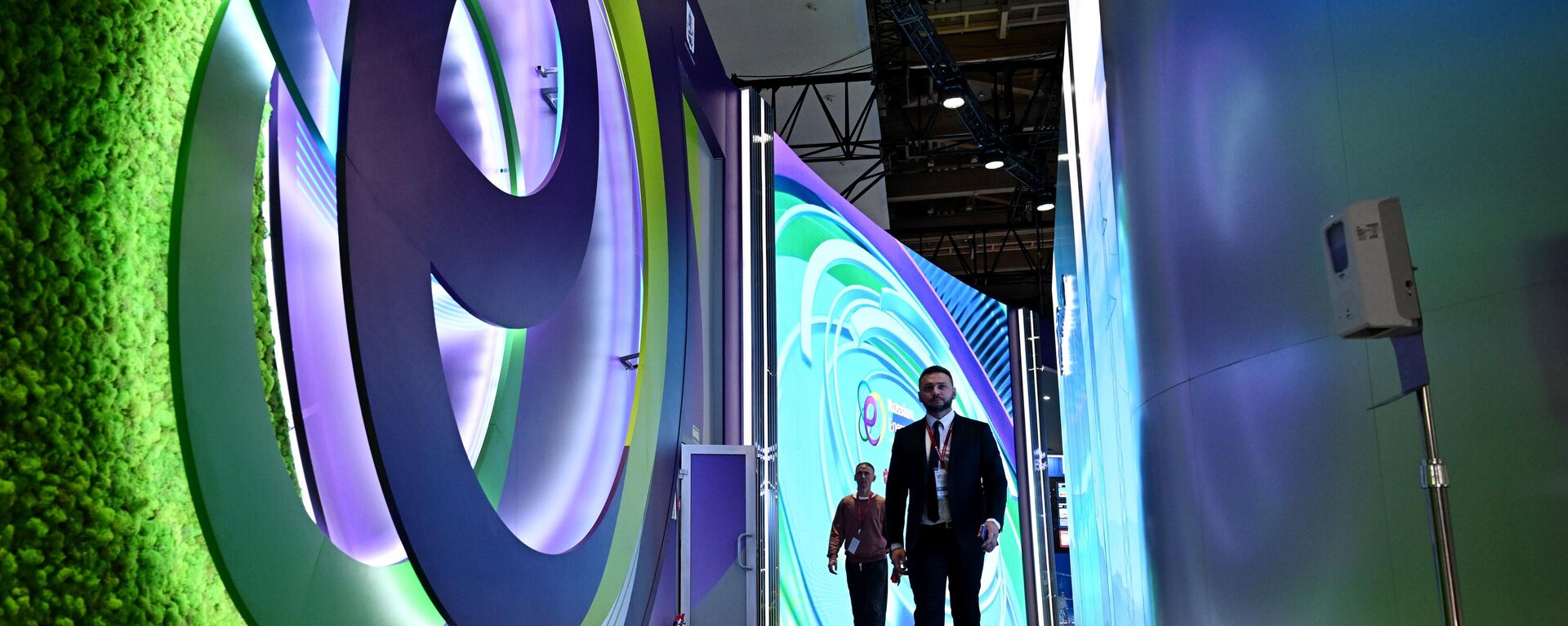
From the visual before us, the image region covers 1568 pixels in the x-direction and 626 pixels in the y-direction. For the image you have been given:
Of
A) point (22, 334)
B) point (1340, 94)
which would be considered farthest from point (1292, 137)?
point (22, 334)

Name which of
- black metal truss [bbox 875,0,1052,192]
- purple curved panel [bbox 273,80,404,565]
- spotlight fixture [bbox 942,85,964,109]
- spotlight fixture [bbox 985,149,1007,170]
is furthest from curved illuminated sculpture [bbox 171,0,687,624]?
spotlight fixture [bbox 985,149,1007,170]

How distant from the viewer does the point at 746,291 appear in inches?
241

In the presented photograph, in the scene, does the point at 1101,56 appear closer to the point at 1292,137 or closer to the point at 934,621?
the point at 1292,137

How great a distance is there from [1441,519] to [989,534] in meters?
3.23

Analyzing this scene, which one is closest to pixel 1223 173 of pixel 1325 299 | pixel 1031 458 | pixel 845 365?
pixel 1325 299

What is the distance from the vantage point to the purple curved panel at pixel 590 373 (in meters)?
3.49

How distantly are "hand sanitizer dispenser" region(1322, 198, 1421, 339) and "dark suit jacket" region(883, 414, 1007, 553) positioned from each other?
3.27 m

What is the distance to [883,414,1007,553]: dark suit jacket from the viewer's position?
5.17 meters

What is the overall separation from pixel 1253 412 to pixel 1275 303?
11.5 inches

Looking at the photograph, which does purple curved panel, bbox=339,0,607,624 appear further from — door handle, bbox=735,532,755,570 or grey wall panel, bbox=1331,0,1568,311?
door handle, bbox=735,532,755,570

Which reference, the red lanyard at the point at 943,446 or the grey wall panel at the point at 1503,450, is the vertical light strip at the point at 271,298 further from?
the red lanyard at the point at 943,446

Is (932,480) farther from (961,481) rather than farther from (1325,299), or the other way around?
(1325,299)

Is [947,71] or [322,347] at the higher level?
[947,71]

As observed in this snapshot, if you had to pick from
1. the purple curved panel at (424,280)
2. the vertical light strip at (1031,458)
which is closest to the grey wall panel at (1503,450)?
A: the purple curved panel at (424,280)
